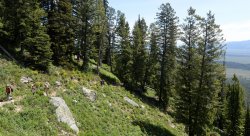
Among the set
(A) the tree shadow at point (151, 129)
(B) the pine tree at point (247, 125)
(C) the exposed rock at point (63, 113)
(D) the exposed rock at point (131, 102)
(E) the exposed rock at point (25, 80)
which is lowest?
(B) the pine tree at point (247, 125)

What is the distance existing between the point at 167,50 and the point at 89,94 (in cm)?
1993

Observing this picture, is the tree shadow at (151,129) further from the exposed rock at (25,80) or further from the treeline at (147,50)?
the exposed rock at (25,80)

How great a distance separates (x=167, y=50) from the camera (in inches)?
1982

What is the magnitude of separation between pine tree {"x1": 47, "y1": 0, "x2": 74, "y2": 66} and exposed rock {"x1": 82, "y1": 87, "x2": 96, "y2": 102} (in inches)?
316

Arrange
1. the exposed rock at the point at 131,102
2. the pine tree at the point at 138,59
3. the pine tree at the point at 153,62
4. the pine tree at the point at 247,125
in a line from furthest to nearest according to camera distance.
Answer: the pine tree at the point at 247,125
the pine tree at the point at 138,59
the pine tree at the point at 153,62
the exposed rock at the point at 131,102

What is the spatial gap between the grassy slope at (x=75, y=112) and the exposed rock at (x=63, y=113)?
516 millimetres

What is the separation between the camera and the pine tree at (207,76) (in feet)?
117

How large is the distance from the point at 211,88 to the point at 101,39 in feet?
70.1

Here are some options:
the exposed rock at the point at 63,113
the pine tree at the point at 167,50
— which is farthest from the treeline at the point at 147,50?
the exposed rock at the point at 63,113

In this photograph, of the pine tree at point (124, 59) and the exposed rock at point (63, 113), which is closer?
the exposed rock at point (63, 113)

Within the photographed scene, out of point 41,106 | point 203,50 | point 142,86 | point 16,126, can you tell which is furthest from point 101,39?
point 16,126

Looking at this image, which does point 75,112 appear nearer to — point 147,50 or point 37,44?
point 37,44

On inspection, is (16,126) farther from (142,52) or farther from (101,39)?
(142,52)

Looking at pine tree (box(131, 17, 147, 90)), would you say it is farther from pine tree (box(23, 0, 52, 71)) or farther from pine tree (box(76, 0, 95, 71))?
pine tree (box(23, 0, 52, 71))
